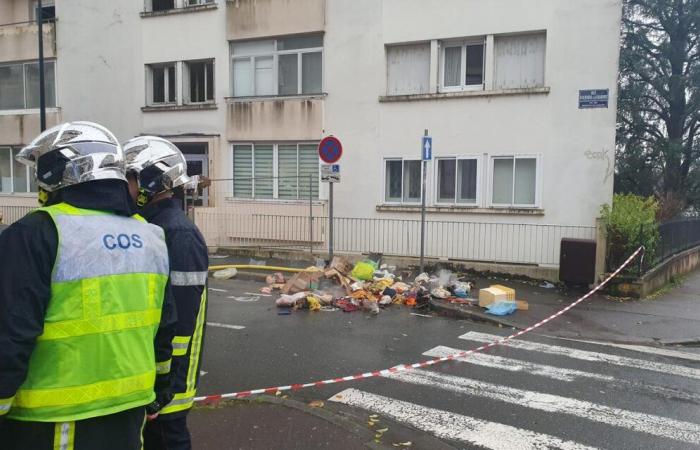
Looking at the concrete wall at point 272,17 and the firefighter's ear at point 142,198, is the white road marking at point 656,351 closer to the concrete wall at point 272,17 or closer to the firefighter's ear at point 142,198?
the firefighter's ear at point 142,198

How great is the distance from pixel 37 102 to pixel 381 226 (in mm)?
13654

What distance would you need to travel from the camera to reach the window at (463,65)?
13.7 m

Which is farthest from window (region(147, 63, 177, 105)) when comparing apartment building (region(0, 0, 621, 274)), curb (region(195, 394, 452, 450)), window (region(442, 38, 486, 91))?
curb (region(195, 394, 452, 450))

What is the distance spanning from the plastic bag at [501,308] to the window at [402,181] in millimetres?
5376

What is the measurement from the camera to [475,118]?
44.3 ft

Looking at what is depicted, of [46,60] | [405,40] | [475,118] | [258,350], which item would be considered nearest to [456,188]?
[475,118]

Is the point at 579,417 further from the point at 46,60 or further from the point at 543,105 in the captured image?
the point at 46,60

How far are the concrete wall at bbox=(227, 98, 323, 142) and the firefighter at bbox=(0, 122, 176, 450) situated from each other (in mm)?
13303

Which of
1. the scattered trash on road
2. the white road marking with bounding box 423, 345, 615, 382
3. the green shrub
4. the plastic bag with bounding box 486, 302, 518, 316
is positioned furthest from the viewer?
the scattered trash on road

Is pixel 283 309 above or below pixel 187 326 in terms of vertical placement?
below

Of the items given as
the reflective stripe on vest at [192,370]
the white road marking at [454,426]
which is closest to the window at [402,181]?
the white road marking at [454,426]

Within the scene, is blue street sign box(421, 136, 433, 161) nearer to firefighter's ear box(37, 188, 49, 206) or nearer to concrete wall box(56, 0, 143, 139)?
firefighter's ear box(37, 188, 49, 206)

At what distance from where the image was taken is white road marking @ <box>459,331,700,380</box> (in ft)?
21.7

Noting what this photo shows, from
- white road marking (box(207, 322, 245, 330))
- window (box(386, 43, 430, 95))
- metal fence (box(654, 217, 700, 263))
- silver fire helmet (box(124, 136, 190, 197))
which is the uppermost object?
window (box(386, 43, 430, 95))
